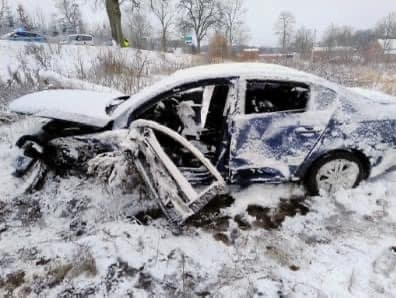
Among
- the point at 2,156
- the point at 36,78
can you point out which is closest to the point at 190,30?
the point at 36,78

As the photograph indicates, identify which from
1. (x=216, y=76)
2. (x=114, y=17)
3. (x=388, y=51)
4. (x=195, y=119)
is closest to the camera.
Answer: (x=216, y=76)

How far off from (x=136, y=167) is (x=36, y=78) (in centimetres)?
684

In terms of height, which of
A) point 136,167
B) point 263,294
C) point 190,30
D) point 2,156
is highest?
point 190,30

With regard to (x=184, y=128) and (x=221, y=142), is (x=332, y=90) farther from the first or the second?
(x=184, y=128)

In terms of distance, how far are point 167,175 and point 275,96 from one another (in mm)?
1597

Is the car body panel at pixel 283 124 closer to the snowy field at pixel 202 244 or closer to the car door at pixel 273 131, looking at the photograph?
the car door at pixel 273 131

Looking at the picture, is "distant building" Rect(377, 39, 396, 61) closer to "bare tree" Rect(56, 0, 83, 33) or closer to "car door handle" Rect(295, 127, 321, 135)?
"car door handle" Rect(295, 127, 321, 135)

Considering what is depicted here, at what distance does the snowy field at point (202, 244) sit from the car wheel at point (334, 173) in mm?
124

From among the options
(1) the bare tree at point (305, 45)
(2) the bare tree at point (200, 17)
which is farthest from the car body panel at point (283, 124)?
(2) the bare tree at point (200, 17)

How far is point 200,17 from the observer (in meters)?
45.8

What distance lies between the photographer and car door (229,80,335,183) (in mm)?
3160

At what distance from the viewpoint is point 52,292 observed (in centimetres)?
234

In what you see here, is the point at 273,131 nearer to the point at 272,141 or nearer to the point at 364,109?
the point at 272,141

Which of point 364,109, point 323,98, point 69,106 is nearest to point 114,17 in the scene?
point 69,106
